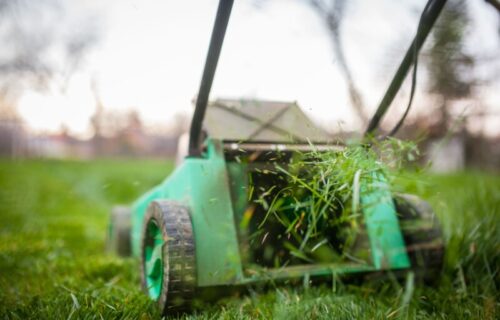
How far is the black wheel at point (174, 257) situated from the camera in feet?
4.79

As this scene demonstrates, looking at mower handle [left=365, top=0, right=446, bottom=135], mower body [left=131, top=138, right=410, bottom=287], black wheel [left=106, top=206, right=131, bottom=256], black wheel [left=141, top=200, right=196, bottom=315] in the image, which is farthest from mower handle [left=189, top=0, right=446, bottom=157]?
black wheel [left=106, top=206, right=131, bottom=256]

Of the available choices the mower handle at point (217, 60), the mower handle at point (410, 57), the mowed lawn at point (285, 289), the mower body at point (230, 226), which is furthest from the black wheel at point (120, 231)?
the mower handle at point (410, 57)

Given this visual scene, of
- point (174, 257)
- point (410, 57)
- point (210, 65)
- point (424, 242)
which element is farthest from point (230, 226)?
point (410, 57)

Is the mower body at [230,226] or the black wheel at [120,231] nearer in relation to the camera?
the mower body at [230,226]

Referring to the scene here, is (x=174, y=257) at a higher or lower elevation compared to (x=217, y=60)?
lower

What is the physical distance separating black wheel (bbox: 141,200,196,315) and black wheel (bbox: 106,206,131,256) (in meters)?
1.15

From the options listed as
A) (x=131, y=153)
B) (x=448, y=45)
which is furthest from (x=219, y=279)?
(x=131, y=153)

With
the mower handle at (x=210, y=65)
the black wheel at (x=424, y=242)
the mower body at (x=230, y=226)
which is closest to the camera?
the mower handle at (x=210, y=65)

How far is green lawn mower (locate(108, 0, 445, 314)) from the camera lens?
149cm

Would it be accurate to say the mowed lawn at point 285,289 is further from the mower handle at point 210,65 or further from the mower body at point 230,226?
the mower handle at point 210,65

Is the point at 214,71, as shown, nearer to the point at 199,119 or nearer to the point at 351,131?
the point at 199,119

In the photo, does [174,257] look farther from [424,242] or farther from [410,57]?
[410,57]

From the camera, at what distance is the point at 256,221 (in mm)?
1686

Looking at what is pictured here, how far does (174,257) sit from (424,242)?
105 cm
